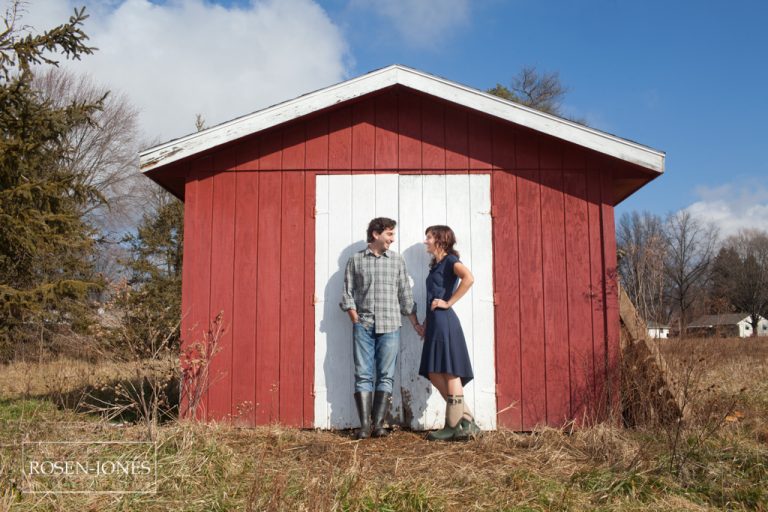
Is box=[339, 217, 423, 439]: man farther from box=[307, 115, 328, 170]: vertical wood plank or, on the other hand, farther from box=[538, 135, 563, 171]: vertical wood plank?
box=[538, 135, 563, 171]: vertical wood plank

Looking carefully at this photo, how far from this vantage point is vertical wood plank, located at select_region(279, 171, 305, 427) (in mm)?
5410

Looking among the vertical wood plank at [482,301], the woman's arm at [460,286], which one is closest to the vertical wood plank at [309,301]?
the woman's arm at [460,286]

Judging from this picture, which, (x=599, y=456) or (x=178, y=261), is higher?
(x=178, y=261)

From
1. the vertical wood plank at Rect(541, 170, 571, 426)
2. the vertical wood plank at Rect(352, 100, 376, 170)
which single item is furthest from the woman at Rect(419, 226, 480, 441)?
the vertical wood plank at Rect(352, 100, 376, 170)

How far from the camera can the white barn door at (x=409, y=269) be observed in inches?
213

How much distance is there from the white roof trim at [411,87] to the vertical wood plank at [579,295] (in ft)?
1.53

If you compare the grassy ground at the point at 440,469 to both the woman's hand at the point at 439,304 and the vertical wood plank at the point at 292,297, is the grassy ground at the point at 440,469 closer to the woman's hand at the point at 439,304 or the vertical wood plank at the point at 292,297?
the vertical wood plank at the point at 292,297

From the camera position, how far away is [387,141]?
5.73m

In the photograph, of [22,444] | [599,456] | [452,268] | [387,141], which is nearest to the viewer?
[22,444]

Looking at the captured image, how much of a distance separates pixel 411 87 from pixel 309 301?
89.8 inches

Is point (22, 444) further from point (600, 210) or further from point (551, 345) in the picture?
point (600, 210)

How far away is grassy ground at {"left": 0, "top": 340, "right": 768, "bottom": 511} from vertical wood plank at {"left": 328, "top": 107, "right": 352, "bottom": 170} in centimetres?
260

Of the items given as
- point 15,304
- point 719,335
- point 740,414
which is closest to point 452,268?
point 719,335

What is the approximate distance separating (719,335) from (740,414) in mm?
937
